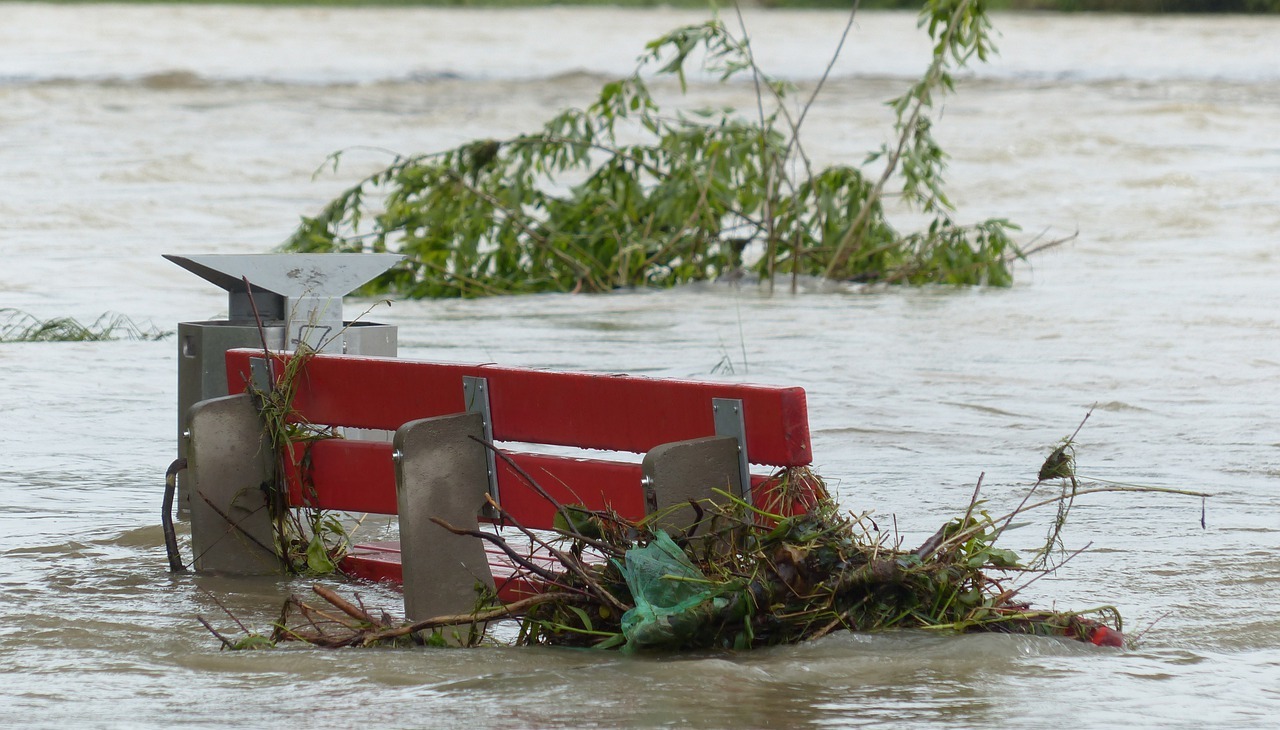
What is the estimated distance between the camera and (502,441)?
4699mm

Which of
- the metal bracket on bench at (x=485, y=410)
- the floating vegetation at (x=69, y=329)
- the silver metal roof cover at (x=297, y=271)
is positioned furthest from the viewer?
the floating vegetation at (x=69, y=329)

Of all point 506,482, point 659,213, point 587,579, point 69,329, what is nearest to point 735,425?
point 587,579

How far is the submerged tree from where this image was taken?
1237 cm

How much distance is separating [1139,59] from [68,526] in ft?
127

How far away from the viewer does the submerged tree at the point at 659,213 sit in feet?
40.6

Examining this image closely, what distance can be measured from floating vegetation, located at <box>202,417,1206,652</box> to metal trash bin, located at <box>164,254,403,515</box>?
4.50 ft

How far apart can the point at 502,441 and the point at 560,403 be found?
28 cm

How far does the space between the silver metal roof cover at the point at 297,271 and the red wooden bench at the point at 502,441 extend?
390 millimetres

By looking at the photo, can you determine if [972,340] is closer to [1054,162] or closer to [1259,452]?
[1259,452]

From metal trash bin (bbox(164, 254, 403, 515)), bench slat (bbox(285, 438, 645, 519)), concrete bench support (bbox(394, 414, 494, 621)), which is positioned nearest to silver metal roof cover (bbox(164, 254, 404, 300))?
metal trash bin (bbox(164, 254, 403, 515))

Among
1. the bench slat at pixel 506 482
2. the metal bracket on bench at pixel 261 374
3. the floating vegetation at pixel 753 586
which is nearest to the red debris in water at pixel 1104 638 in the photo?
the floating vegetation at pixel 753 586

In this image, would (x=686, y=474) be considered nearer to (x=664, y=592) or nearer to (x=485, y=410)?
(x=664, y=592)

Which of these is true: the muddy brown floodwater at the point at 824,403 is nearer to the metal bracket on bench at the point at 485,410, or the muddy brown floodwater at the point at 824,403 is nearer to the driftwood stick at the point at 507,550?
the driftwood stick at the point at 507,550

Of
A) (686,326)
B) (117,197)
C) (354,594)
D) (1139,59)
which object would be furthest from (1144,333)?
(1139,59)
